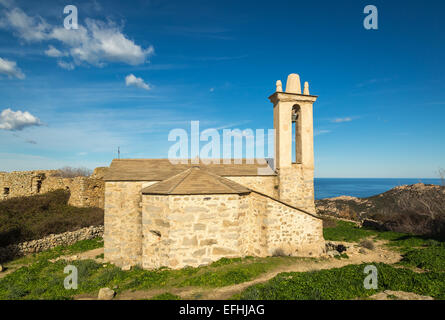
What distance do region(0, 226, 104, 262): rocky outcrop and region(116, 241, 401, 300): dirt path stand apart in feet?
32.2

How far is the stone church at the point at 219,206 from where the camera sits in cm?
980

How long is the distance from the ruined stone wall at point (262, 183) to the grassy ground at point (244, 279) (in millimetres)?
3961

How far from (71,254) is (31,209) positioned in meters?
7.31

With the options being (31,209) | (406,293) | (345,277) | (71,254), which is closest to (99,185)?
(31,209)

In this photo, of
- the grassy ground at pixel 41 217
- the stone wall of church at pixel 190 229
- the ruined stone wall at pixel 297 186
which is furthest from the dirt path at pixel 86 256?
the ruined stone wall at pixel 297 186

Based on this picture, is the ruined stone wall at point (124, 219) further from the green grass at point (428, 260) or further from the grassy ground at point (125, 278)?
the green grass at point (428, 260)

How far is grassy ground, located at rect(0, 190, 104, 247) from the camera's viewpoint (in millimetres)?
14414

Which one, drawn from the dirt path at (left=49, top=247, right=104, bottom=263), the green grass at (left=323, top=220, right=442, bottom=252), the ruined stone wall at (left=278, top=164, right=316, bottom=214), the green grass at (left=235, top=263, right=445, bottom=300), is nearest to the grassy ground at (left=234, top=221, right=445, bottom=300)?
the green grass at (left=235, top=263, right=445, bottom=300)

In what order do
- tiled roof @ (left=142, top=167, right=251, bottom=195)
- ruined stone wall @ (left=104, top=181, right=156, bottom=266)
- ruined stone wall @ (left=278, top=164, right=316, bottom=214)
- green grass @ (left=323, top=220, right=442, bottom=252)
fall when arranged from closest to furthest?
tiled roof @ (left=142, top=167, right=251, bottom=195), ruined stone wall @ (left=104, top=181, right=156, bottom=266), green grass @ (left=323, top=220, right=442, bottom=252), ruined stone wall @ (left=278, top=164, right=316, bottom=214)

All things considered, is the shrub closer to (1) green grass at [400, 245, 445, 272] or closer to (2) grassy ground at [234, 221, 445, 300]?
(2) grassy ground at [234, 221, 445, 300]

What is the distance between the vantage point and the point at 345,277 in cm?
763

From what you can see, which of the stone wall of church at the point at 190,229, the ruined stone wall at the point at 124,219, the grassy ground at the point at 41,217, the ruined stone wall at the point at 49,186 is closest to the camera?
the stone wall of church at the point at 190,229

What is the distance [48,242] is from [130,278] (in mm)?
8968
